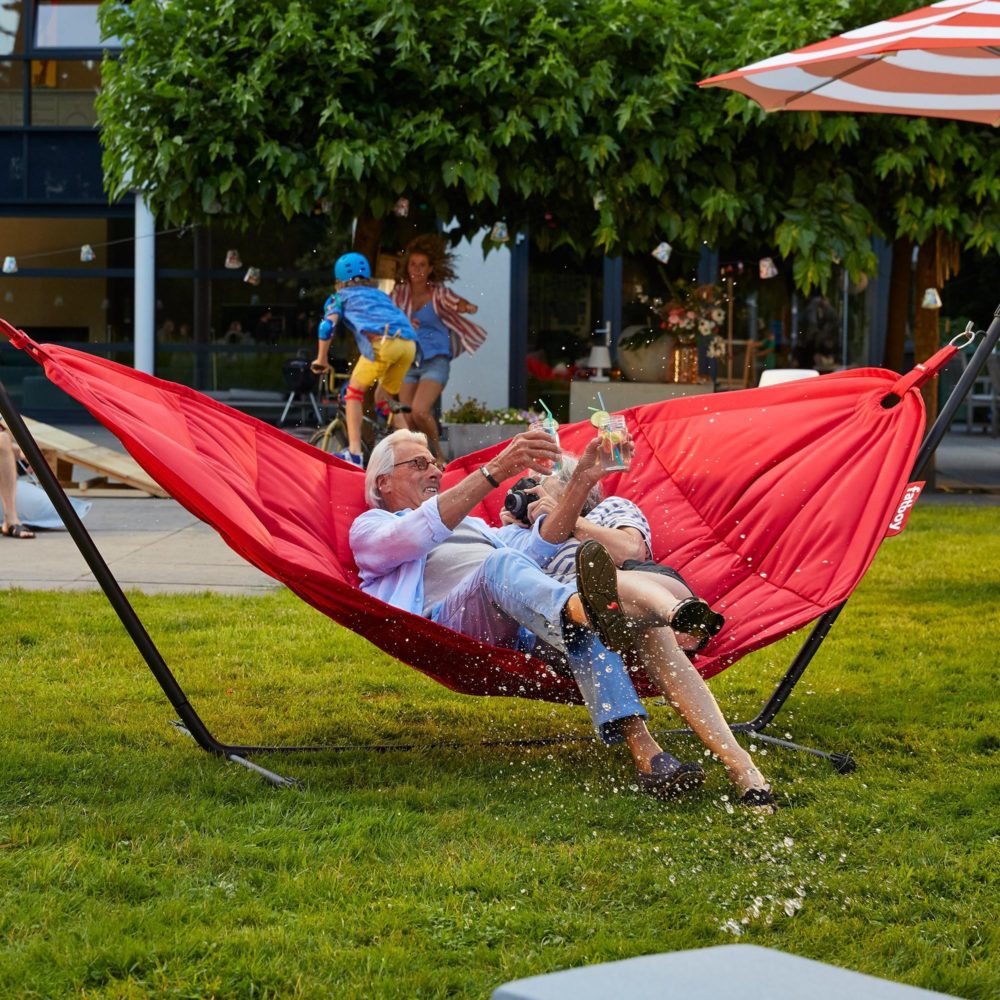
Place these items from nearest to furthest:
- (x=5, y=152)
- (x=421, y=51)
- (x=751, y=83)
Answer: (x=751, y=83) → (x=421, y=51) → (x=5, y=152)

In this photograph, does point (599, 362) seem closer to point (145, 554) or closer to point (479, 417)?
point (479, 417)

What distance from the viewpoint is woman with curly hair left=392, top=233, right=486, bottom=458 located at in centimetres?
934

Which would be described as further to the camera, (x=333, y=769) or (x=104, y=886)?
(x=333, y=769)

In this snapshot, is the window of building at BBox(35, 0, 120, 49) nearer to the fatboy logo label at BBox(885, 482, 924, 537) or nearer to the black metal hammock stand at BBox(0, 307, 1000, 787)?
the black metal hammock stand at BBox(0, 307, 1000, 787)

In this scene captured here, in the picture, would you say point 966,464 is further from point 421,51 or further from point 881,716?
point 881,716

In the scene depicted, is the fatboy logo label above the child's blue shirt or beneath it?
beneath

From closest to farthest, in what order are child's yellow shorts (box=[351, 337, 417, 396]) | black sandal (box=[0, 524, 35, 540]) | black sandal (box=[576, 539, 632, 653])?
1. black sandal (box=[576, 539, 632, 653])
2. black sandal (box=[0, 524, 35, 540])
3. child's yellow shorts (box=[351, 337, 417, 396])

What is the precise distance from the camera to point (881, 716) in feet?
13.5

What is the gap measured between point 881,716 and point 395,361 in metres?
5.23

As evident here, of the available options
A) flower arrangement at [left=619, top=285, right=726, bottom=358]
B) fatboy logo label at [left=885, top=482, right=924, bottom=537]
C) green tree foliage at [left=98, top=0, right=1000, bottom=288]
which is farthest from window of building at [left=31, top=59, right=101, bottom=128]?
fatboy logo label at [left=885, top=482, right=924, bottom=537]

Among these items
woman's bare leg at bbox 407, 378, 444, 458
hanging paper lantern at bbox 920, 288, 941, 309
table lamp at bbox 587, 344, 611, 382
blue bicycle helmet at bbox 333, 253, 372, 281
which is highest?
blue bicycle helmet at bbox 333, 253, 372, 281

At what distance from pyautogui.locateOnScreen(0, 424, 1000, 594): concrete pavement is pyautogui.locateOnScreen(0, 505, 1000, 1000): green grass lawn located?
1317 millimetres

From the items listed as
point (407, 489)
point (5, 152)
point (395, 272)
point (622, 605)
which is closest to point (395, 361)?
point (395, 272)

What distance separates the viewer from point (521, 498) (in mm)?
3961
